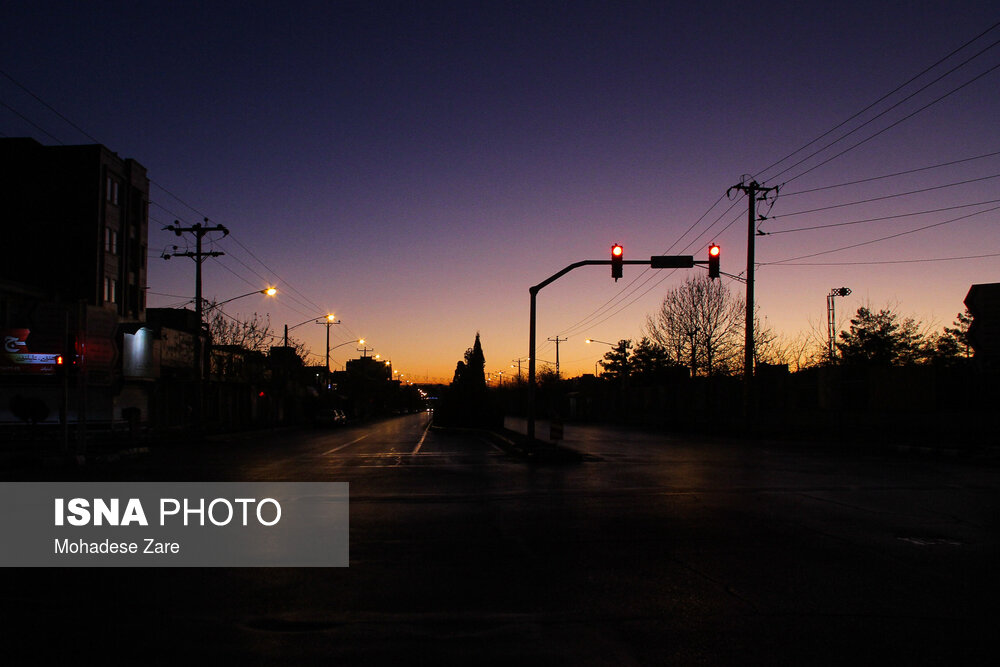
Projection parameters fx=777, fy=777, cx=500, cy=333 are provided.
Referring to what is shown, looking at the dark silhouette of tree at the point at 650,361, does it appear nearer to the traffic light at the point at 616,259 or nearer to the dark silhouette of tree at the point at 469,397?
the dark silhouette of tree at the point at 469,397

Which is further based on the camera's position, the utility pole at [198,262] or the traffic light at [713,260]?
the utility pole at [198,262]

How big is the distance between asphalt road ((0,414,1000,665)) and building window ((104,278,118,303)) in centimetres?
4616

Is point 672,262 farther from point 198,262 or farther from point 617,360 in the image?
point 617,360

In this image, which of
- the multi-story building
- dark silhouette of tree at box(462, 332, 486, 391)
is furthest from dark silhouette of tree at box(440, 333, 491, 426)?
the multi-story building

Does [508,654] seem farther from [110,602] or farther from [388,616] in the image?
[110,602]

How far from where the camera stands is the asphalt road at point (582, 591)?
5.85 m

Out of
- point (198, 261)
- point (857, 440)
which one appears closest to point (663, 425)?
point (857, 440)

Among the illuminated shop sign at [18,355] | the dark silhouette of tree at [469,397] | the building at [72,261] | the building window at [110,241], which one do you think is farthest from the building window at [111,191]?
the dark silhouette of tree at [469,397]

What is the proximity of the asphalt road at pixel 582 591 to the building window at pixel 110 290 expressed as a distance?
46.2 metres

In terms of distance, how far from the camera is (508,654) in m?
5.69

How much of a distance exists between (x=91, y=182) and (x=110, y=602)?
52750 millimetres

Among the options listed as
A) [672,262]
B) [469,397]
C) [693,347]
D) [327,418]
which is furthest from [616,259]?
[327,418]

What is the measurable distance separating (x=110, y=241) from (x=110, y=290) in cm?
342

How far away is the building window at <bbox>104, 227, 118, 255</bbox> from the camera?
176 feet
